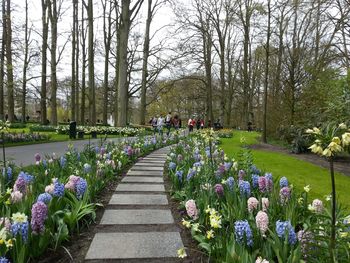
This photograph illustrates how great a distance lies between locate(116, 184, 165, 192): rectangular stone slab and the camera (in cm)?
560

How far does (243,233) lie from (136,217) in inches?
70.4

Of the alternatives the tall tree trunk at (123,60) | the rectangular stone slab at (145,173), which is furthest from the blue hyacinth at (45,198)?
the tall tree trunk at (123,60)

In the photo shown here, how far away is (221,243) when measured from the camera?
2781mm

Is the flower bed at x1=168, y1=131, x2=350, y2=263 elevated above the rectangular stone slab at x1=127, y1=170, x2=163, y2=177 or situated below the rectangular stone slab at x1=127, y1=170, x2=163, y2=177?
above

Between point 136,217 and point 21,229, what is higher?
point 21,229

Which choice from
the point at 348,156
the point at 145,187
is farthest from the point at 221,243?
the point at 348,156

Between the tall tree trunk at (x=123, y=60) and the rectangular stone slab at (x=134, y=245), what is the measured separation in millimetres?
16925

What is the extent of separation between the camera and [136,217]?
4121 millimetres

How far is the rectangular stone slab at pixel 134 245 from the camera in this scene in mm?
3031

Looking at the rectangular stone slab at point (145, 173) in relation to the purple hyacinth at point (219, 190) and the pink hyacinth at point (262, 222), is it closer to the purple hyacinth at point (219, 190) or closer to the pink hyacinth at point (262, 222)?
the purple hyacinth at point (219, 190)

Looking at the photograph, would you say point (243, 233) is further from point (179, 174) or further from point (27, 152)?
point (27, 152)

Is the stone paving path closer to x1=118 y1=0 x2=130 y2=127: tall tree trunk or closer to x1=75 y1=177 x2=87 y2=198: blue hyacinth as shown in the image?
x1=75 y1=177 x2=87 y2=198: blue hyacinth

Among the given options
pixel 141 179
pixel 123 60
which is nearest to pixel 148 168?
pixel 141 179

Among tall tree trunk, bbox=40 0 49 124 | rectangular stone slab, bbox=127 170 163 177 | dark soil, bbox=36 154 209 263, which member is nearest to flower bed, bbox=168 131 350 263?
dark soil, bbox=36 154 209 263
